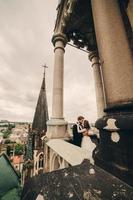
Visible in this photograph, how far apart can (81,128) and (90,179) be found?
3.28m

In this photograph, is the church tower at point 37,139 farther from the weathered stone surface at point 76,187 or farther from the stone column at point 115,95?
the weathered stone surface at point 76,187

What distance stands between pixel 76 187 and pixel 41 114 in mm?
31226

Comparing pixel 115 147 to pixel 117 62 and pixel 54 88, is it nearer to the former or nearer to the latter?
pixel 117 62

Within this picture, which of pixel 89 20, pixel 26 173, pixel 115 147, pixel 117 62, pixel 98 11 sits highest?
pixel 89 20

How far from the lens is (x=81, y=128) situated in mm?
4547

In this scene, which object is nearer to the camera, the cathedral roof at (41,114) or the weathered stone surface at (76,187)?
the weathered stone surface at (76,187)

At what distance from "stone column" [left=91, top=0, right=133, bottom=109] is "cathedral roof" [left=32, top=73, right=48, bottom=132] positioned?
29.2m

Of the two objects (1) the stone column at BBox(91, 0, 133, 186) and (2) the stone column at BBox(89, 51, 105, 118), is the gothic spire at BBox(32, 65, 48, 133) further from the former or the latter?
(1) the stone column at BBox(91, 0, 133, 186)

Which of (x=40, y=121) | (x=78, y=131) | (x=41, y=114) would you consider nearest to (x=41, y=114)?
(x=41, y=114)

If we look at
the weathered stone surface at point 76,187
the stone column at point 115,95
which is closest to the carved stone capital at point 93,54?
the stone column at point 115,95

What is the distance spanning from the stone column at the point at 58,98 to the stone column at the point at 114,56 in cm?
325

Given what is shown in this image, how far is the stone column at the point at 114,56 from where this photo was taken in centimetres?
185

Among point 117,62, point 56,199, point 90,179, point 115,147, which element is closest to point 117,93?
point 117,62

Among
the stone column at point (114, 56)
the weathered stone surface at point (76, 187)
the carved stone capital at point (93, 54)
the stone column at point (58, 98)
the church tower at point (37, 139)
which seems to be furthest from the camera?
the church tower at point (37, 139)
